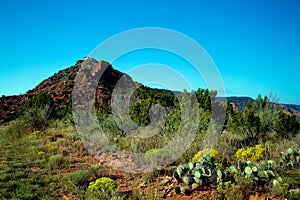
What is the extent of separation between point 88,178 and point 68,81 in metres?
48.3

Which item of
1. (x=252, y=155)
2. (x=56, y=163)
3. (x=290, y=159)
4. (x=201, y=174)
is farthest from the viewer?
(x=56, y=163)

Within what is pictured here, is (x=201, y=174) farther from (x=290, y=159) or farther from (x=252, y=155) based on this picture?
(x=252, y=155)

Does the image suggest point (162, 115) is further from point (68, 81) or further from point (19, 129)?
point (68, 81)

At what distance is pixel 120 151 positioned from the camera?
9758 mm

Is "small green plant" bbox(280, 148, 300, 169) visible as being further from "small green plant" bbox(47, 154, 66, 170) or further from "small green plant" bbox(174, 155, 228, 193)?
"small green plant" bbox(47, 154, 66, 170)

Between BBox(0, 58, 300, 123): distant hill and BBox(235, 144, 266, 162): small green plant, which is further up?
BBox(0, 58, 300, 123): distant hill

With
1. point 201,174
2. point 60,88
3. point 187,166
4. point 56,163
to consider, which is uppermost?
point 60,88

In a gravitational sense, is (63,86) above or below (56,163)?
above

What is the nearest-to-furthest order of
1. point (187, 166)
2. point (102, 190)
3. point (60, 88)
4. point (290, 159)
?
point (102, 190), point (187, 166), point (290, 159), point (60, 88)

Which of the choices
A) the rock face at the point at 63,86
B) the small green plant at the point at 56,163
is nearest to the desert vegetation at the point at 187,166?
the small green plant at the point at 56,163

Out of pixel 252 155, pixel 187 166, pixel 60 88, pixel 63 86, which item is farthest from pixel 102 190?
pixel 63 86

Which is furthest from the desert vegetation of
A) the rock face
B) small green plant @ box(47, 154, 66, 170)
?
the rock face

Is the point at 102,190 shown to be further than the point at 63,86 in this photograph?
No

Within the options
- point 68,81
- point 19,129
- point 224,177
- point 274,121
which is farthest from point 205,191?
point 68,81
